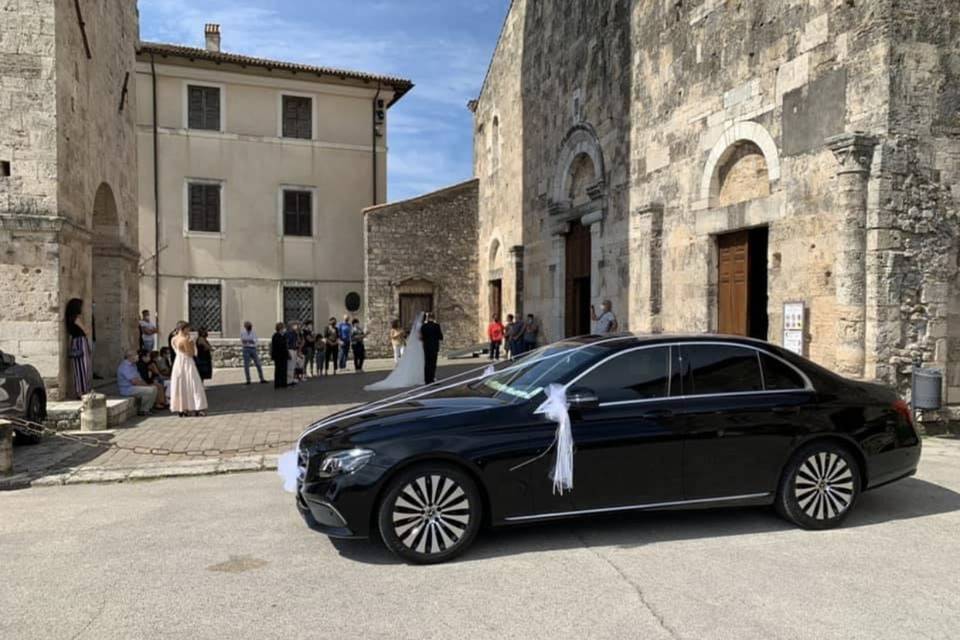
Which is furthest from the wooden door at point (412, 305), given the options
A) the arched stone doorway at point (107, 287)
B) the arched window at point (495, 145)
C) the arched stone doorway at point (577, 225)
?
the arched stone doorway at point (107, 287)

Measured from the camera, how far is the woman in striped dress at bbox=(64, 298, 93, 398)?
424 inches

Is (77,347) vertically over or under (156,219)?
under

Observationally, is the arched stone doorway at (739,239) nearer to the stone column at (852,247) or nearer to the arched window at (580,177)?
the stone column at (852,247)

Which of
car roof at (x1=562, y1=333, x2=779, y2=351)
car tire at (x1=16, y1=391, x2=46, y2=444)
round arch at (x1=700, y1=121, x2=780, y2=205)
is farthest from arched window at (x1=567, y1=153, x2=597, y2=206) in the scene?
car tire at (x1=16, y1=391, x2=46, y2=444)

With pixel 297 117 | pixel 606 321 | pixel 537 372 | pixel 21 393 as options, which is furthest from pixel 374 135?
pixel 537 372

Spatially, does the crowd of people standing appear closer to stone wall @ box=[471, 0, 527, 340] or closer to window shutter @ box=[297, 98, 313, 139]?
stone wall @ box=[471, 0, 527, 340]

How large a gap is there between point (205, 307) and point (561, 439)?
2281 centimetres

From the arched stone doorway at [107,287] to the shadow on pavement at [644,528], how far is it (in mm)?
12159

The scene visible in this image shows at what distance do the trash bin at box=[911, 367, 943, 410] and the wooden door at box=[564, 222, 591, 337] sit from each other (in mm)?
9373

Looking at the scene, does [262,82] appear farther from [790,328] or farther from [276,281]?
[790,328]

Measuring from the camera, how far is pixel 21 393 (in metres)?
8.68

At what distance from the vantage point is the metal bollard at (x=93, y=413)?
970cm

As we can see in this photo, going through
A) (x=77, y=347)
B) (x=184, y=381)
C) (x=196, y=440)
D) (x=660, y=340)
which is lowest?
(x=196, y=440)

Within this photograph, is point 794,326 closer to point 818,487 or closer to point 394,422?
point 818,487
